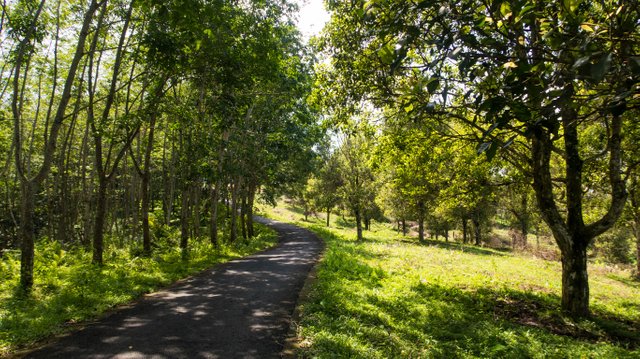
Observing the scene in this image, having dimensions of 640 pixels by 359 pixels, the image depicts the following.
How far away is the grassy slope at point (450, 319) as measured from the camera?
248 inches

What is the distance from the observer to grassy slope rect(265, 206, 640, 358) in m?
6.29

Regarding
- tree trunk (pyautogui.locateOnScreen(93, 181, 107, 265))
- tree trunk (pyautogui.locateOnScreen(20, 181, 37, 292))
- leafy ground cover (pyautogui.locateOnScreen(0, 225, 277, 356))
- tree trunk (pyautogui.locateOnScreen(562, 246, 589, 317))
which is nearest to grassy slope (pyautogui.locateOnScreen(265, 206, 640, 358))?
tree trunk (pyautogui.locateOnScreen(562, 246, 589, 317))

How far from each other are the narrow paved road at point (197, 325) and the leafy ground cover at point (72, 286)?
611 millimetres

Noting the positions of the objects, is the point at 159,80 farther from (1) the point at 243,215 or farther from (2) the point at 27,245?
(1) the point at 243,215

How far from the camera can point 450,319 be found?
8164 millimetres

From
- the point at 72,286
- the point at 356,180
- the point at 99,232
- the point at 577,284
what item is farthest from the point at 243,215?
the point at 577,284

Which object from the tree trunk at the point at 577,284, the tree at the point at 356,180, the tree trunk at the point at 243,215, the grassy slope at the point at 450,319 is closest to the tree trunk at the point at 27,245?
the grassy slope at the point at 450,319

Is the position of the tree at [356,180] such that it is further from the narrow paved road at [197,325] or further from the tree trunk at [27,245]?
the tree trunk at [27,245]

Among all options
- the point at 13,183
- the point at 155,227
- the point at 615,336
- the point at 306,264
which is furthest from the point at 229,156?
the point at 13,183

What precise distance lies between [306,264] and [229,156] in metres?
8.04

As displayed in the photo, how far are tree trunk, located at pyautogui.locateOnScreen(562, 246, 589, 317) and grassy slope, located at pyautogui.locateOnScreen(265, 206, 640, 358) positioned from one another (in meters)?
0.36

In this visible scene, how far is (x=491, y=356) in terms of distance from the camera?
6.10m

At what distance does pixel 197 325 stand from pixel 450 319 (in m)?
5.80

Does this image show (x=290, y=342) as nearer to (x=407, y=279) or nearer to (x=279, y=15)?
(x=407, y=279)
